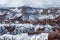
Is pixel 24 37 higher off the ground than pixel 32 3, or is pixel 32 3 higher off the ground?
pixel 32 3

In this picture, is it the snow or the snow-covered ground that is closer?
the snow-covered ground

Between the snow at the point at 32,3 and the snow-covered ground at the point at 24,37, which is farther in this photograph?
the snow at the point at 32,3

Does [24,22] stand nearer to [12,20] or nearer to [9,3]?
[12,20]

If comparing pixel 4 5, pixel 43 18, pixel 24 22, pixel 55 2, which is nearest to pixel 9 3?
pixel 4 5

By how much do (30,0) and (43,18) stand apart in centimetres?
29

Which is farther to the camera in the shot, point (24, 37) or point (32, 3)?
point (32, 3)

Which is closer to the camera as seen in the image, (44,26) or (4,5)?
(44,26)

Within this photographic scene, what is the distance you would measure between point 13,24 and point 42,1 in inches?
18.8

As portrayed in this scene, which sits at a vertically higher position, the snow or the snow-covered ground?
the snow

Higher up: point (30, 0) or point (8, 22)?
point (30, 0)

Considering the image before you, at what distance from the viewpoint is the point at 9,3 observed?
5.78 feet

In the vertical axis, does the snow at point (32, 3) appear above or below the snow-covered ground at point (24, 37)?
above

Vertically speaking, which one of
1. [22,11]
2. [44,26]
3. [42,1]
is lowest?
[44,26]

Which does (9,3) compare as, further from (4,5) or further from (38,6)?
(38,6)
